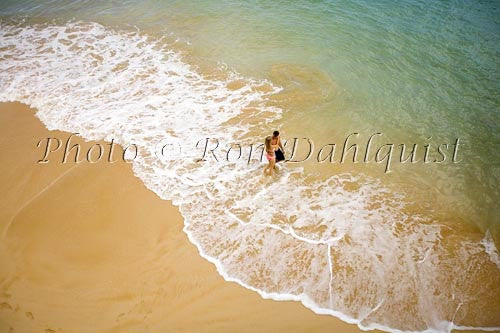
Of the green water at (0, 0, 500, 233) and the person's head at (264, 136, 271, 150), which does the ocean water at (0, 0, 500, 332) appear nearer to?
the green water at (0, 0, 500, 233)

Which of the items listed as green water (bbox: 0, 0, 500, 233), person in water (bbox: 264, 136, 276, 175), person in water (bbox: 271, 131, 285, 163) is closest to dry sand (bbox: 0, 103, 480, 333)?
person in water (bbox: 264, 136, 276, 175)

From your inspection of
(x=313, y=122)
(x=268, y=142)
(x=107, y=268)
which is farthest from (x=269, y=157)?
(x=107, y=268)

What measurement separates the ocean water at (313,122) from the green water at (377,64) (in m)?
0.07

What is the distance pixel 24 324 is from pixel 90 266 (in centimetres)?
128

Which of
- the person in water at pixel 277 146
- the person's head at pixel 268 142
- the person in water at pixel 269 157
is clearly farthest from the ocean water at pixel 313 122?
the person's head at pixel 268 142

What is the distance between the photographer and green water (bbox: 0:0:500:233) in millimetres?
8039

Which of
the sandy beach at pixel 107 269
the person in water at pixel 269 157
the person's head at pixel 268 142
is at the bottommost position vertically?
the sandy beach at pixel 107 269

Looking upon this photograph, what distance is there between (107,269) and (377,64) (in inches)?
468

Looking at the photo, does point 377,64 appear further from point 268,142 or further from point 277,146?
point 268,142

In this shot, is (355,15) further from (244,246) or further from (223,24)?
(244,246)

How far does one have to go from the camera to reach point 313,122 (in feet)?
31.4

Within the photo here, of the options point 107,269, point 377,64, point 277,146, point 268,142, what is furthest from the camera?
point 377,64

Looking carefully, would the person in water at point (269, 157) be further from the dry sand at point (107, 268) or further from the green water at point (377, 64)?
the dry sand at point (107, 268)

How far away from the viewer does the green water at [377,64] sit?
8.04m
